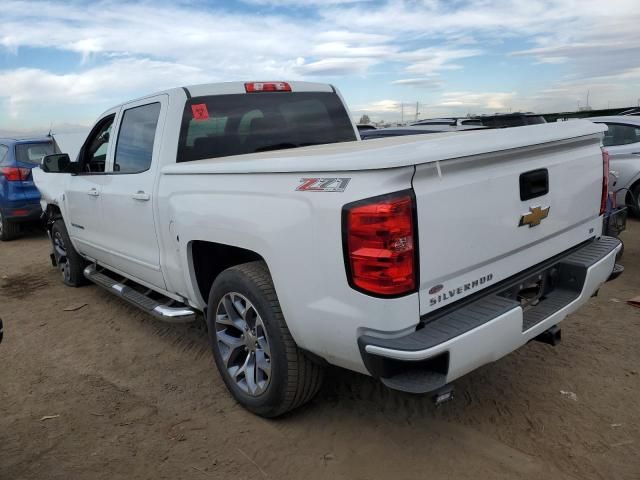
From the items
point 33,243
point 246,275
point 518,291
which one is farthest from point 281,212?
point 33,243

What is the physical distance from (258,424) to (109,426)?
35.1 inches

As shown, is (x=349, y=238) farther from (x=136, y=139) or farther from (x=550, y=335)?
(x=136, y=139)

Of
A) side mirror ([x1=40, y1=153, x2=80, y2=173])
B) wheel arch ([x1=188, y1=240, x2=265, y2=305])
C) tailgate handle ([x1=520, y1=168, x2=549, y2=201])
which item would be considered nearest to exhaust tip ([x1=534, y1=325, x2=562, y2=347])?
tailgate handle ([x1=520, y1=168, x2=549, y2=201])

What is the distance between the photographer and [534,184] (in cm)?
264

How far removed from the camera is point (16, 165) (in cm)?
883

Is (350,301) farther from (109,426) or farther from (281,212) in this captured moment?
(109,426)

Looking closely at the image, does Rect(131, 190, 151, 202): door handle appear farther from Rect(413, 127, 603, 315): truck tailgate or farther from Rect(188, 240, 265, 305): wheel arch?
Rect(413, 127, 603, 315): truck tailgate

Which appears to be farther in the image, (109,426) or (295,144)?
(295,144)

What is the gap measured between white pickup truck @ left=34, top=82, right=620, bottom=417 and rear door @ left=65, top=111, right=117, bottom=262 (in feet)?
1.46

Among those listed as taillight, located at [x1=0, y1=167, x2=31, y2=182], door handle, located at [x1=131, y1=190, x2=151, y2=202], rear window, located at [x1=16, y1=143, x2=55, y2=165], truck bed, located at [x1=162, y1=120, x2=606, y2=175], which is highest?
rear window, located at [x1=16, y1=143, x2=55, y2=165]

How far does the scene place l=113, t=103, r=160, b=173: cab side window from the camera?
3.79m

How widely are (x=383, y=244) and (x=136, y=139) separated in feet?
8.68

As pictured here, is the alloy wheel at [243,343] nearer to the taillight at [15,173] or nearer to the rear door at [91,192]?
the rear door at [91,192]

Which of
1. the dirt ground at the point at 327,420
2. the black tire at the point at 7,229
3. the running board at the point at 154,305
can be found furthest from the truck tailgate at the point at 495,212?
the black tire at the point at 7,229
